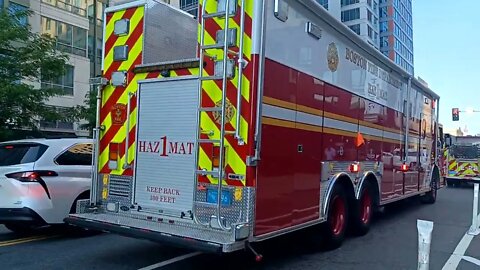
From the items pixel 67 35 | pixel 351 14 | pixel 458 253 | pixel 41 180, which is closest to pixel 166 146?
pixel 41 180

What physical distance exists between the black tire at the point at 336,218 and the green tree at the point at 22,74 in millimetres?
9885

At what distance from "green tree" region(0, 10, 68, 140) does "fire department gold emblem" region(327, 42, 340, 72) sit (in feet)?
31.8

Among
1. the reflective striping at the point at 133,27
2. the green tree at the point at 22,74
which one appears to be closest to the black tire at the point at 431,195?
the reflective striping at the point at 133,27

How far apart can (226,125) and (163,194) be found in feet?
4.21

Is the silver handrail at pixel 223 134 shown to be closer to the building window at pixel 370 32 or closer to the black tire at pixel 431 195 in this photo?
the black tire at pixel 431 195

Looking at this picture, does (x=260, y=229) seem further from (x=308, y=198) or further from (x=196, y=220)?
(x=308, y=198)

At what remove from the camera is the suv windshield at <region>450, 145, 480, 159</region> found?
2241cm

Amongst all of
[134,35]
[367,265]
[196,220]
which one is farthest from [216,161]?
[367,265]

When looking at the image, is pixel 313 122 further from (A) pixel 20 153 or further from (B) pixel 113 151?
(A) pixel 20 153

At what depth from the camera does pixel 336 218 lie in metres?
7.38

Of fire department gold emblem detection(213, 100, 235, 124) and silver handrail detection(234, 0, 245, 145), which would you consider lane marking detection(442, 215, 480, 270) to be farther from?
fire department gold emblem detection(213, 100, 235, 124)

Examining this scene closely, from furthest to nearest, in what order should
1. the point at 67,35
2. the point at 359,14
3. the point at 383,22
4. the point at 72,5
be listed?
the point at 383,22 < the point at 359,14 < the point at 72,5 < the point at 67,35

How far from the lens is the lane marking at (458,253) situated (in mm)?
6650

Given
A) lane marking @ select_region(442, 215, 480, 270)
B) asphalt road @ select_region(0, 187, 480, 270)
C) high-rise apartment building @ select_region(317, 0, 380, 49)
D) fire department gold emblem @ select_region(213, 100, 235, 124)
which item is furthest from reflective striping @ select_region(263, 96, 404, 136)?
high-rise apartment building @ select_region(317, 0, 380, 49)
